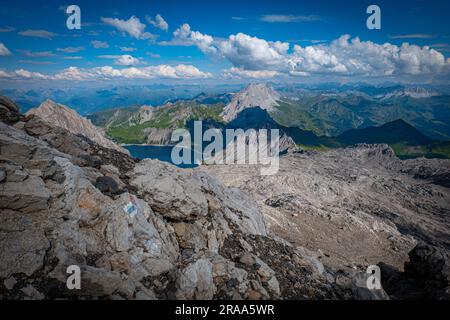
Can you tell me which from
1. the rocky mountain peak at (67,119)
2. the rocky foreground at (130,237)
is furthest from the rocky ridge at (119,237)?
the rocky mountain peak at (67,119)

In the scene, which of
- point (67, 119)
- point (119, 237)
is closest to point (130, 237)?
point (119, 237)

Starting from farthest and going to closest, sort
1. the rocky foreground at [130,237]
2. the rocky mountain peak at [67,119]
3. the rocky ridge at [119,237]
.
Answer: the rocky mountain peak at [67,119]
the rocky foreground at [130,237]
the rocky ridge at [119,237]

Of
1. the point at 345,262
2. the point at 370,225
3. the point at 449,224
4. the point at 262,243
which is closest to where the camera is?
the point at 262,243

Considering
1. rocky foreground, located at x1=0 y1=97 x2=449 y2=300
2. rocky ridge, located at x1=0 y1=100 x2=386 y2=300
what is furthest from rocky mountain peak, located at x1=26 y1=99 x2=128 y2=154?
rocky ridge, located at x1=0 y1=100 x2=386 y2=300

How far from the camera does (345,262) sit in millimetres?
42531

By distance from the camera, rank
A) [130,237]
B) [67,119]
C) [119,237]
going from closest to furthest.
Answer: [119,237], [130,237], [67,119]

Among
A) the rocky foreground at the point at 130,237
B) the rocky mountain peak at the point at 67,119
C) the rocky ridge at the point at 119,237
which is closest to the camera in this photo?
the rocky ridge at the point at 119,237

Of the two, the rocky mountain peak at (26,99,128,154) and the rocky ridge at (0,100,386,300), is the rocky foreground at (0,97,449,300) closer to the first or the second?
the rocky ridge at (0,100,386,300)

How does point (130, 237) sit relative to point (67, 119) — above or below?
below

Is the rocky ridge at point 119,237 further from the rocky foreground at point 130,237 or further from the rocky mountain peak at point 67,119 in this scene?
the rocky mountain peak at point 67,119

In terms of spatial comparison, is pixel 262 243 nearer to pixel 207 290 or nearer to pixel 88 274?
pixel 207 290

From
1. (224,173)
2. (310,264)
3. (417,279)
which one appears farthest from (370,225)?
(224,173)

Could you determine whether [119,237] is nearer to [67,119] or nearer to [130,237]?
[130,237]
